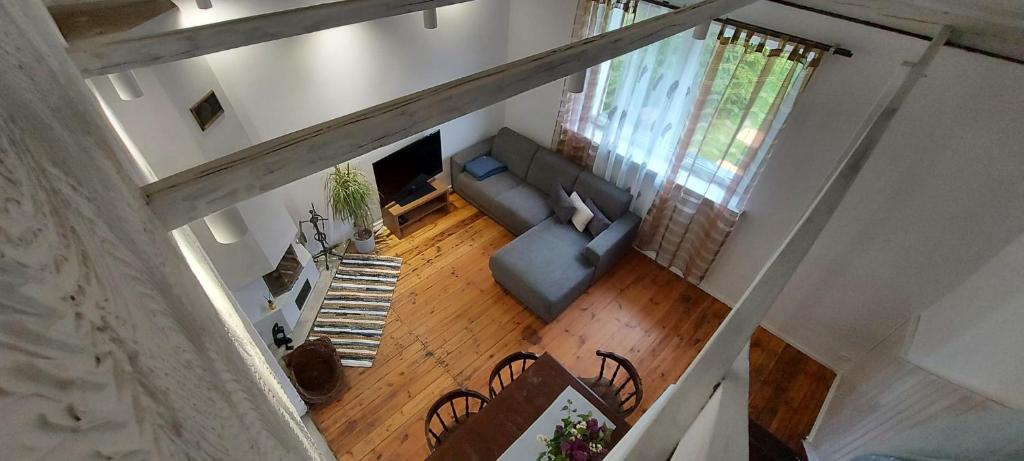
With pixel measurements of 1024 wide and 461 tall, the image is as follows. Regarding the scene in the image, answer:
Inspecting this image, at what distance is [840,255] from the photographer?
2904 millimetres

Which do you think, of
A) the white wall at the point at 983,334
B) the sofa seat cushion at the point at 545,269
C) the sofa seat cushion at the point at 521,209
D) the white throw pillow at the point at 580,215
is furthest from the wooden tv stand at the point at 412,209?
the white wall at the point at 983,334

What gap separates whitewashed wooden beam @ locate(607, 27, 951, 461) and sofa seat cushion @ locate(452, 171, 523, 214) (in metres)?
3.14

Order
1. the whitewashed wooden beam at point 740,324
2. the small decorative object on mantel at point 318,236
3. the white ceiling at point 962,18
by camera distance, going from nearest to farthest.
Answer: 1. the whitewashed wooden beam at point 740,324
2. the white ceiling at point 962,18
3. the small decorative object on mantel at point 318,236

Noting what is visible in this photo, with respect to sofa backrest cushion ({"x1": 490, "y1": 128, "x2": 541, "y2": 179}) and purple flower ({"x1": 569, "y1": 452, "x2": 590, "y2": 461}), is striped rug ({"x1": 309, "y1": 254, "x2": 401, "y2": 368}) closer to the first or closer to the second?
sofa backrest cushion ({"x1": 490, "y1": 128, "x2": 541, "y2": 179})

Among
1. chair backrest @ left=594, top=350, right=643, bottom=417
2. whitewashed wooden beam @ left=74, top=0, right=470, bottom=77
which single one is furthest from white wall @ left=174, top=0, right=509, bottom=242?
chair backrest @ left=594, top=350, right=643, bottom=417

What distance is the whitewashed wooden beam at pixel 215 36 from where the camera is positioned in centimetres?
86

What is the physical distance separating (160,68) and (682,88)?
3.33 meters

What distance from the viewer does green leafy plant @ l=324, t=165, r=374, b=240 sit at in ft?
11.3

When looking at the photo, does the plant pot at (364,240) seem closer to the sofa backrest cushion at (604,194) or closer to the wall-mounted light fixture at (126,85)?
the sofa backrest cushion at (604,194)

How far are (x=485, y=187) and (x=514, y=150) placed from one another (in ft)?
1.93

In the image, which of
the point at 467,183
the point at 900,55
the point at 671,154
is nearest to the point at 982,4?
the point at 900,55

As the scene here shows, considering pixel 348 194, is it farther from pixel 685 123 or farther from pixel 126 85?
pixel 685 123

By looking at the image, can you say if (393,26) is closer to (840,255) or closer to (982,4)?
(982,4)

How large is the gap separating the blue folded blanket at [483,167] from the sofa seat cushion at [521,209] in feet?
1.12
